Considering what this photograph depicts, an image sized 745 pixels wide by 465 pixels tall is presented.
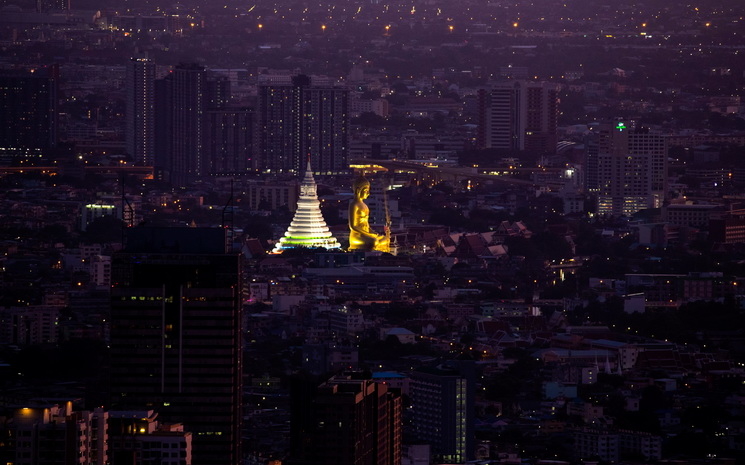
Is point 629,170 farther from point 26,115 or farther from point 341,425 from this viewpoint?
point 341,425

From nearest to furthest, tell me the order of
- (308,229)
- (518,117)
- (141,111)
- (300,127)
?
(308,229)
(300,127)
(141,111)
(518,117)

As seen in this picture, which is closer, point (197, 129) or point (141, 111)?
point (197, 129)

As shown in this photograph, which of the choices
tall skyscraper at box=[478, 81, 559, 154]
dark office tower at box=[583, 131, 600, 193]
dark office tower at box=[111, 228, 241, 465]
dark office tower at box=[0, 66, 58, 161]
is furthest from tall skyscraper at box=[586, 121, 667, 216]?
dark office tower at box=[111, 228, 241, 465]

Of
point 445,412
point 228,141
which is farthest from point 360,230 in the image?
point 445,412

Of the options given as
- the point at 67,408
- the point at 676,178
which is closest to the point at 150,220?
the point at 676,178

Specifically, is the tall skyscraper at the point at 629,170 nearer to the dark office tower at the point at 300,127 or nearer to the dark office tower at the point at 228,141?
the dark office tower at the point at 300,127

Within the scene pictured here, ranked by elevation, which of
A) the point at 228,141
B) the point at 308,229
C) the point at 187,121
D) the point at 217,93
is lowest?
the point at 308,229

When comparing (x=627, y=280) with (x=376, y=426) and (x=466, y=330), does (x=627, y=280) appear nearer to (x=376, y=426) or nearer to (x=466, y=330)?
(x=466, y=330)
